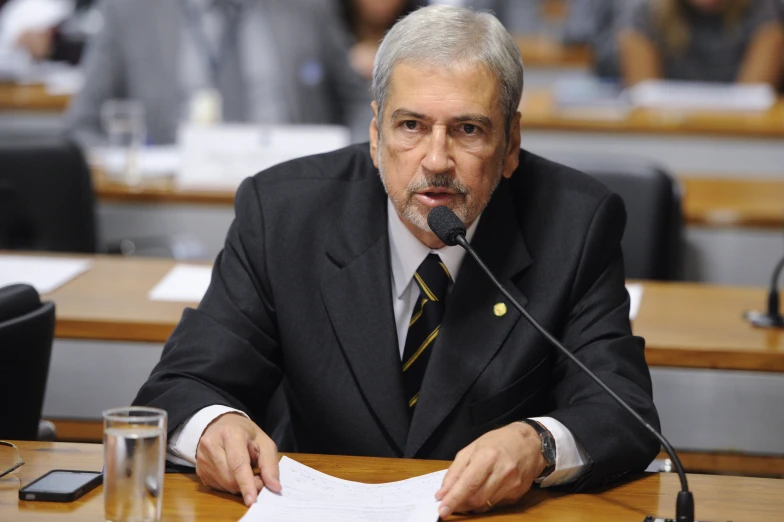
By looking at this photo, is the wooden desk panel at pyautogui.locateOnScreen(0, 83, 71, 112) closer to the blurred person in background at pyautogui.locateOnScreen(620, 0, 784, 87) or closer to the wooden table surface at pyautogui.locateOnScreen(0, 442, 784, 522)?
the blurred person in background at pyautogui.locateOnScreen(620, 0, 784, 87)

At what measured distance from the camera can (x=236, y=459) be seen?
1493mm

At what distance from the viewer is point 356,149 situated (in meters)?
2.04

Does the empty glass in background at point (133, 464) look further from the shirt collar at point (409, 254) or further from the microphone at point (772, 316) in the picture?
the microphone at point (772, 316)

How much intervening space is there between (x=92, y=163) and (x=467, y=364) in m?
2.57

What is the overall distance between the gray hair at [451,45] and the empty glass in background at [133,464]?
693 millimetres

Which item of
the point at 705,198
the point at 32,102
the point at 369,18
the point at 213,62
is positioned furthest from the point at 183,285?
the point at 369,18

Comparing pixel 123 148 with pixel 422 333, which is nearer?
pixel 422 333

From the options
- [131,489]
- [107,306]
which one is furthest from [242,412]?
[107,306]

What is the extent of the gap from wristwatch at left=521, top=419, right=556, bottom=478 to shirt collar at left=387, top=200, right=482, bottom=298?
362mm

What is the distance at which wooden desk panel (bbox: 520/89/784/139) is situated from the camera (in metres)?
4.46

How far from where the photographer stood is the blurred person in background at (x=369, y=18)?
559 cm

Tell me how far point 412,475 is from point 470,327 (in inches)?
12.6

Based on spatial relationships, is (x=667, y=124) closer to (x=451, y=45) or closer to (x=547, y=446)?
(x=451, y=45)

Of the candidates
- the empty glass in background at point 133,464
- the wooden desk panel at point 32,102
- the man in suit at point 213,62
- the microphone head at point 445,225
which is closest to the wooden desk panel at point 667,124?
the man in suit at point 213,62
